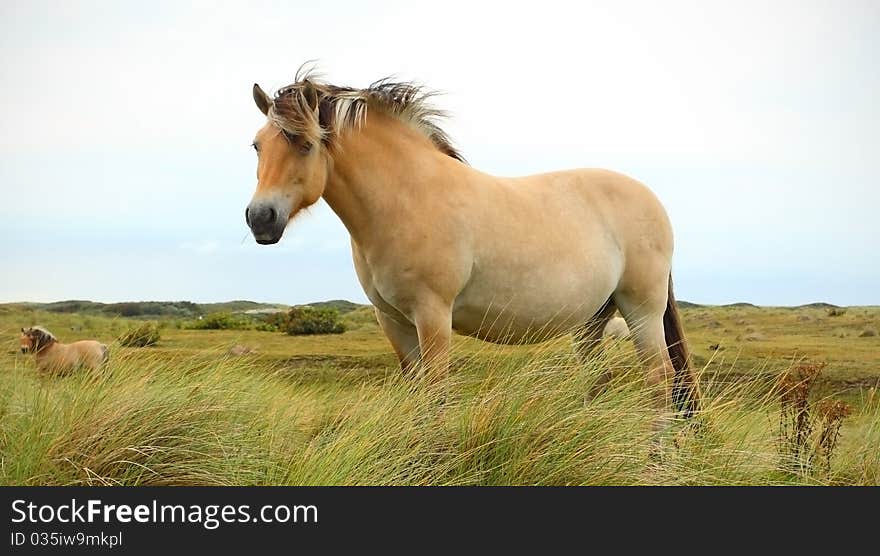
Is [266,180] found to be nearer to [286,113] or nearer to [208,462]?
[286,113]

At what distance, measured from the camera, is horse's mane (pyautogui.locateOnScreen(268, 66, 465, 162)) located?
5.25 m

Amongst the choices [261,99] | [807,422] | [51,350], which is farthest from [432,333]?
[51,350]

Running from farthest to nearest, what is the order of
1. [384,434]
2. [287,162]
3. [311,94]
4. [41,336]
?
1. [41,336]
2. [311,94]
3. [287,162]
4. [384,434]

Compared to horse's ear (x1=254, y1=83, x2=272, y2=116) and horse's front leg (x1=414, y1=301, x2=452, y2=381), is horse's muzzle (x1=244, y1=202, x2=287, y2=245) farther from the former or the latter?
horse's front leg (x1=414, y1=301, x2=452, y2=381)

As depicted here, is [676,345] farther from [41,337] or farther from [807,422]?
[41,337]

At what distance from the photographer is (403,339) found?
602cm

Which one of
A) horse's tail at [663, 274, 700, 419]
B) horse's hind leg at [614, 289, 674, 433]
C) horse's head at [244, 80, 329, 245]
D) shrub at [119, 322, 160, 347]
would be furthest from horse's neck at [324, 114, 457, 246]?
horse's tail at [663, 274, 700, 419]

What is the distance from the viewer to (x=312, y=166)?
5285 mm

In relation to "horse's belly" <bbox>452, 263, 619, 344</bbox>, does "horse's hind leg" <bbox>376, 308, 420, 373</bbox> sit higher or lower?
lower

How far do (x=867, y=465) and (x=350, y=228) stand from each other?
14.3ft

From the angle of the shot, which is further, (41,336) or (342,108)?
(41,336)

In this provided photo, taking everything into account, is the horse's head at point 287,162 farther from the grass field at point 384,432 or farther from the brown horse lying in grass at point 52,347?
the brown horse lying in grass at point 52,347

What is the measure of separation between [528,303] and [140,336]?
11.6ft

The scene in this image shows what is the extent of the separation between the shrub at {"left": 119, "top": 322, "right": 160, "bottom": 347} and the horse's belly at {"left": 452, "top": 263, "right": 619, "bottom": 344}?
288 cm
